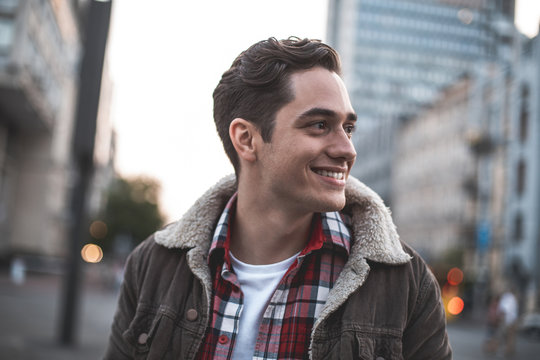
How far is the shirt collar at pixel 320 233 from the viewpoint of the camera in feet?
7.54

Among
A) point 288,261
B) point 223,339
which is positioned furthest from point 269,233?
point 223,339

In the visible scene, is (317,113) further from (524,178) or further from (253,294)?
(524,178)

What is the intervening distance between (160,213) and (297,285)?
63.2 m

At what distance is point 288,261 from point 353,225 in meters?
0.32

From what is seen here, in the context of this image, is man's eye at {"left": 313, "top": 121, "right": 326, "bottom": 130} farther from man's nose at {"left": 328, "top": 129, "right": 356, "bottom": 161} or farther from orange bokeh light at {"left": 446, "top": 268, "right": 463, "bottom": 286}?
orange bokeh light at {"left": 446, "top": 268, "right": 463, "bottom": 286}

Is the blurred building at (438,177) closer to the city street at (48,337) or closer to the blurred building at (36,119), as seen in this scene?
the blurred building at (36,119)

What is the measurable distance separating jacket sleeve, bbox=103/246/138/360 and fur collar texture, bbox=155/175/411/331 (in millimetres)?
201

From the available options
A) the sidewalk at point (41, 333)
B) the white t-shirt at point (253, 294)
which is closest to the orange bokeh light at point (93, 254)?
the sidewalk at point (41, 333)

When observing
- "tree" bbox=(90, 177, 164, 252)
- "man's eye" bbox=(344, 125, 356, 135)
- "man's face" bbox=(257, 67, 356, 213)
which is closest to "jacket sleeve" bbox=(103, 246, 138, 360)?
"man's face" bbox=(257, 67, 356, 213)

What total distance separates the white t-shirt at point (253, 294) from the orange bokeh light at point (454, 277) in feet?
101

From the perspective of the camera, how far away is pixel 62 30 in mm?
40719

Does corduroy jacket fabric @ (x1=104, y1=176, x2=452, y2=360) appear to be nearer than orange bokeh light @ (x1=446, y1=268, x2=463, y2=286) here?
Yes

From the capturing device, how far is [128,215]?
59.3m

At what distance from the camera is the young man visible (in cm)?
212
